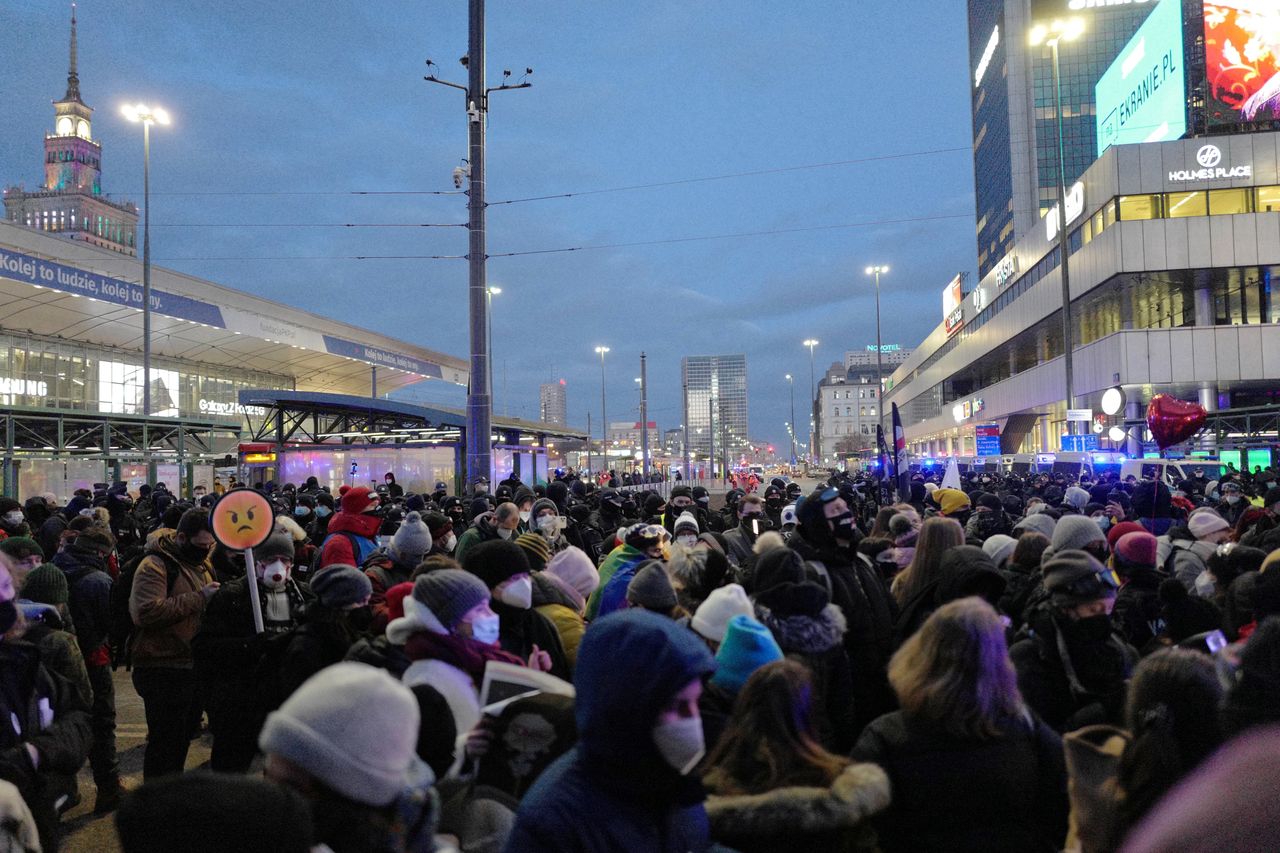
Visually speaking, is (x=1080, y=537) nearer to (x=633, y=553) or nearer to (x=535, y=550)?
(x=633, y=553)

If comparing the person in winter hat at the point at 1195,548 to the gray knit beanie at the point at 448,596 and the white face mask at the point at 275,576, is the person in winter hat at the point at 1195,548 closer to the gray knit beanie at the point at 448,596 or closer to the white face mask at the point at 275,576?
the gray knit beanie at the point at 448,596

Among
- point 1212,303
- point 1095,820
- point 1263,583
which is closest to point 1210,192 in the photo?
point 1212,303

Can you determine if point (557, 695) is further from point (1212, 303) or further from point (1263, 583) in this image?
point (1212, 303)

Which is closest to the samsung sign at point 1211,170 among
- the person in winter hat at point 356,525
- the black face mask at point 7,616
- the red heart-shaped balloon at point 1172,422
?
the red heart-shaped balloon at point 1172,422

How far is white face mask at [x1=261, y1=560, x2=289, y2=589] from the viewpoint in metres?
5.43

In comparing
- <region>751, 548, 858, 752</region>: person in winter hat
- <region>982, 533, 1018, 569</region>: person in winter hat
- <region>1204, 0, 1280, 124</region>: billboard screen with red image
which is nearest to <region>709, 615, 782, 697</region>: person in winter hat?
<region>751, 548, 858, 752</region>: person in winter hat

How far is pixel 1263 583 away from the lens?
13.8 feet

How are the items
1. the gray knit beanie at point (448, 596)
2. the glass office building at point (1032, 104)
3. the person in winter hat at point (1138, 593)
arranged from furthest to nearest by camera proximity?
the glass office building at point (1032, 104), the person in winter hat at point (1138, 593), the gray knit beanie at point (448, 596)

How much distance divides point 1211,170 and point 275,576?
40.8m

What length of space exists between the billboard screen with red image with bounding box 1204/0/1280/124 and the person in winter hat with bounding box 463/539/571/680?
152 feet

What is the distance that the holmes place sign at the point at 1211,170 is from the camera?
35.7 m

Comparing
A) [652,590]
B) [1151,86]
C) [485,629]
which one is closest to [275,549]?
[652,590]

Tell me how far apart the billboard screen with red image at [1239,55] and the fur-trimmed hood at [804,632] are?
151ft

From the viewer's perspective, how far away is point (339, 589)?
3.96 metres
